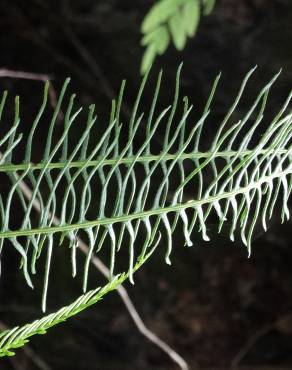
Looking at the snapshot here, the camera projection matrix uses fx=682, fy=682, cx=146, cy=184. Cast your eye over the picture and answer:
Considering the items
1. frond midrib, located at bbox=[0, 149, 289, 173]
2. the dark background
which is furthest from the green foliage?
the dark background

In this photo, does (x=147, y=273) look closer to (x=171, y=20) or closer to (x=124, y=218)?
(x=171, y=20)

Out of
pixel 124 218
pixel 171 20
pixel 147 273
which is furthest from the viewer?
pixel 147 273

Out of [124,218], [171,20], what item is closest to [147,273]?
[171,20]

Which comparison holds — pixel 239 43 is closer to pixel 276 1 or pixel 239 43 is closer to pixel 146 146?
pixel 276 1

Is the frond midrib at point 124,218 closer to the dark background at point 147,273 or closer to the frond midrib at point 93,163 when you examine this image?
the frond midrib at point 93,163

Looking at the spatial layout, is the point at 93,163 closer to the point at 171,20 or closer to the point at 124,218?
the point at 124,218

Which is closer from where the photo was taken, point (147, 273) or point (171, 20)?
point (171, 20)

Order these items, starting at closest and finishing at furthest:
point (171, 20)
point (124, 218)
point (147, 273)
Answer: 1. point (124, 218)
2. point (171, 20)
3. point (147, 273)

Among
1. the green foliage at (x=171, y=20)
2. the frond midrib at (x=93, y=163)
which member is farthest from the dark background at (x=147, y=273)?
the frond midrib at (x=93, y=163)

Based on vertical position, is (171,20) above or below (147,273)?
above
